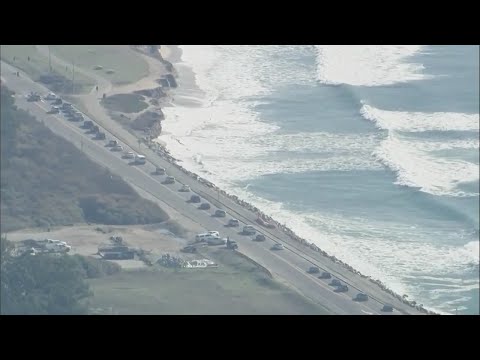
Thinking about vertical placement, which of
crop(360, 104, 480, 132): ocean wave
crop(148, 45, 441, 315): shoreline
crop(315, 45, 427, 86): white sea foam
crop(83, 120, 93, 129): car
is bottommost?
crop(148, 45, 441, 315): shoreline

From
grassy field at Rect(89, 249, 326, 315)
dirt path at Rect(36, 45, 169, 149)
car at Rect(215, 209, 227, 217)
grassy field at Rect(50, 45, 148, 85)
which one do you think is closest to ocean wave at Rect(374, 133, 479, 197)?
car at Rect(215, 209, 227, 217)

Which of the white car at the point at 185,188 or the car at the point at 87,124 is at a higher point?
the car at the point at 87,124

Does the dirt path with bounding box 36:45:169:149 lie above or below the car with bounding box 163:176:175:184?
above

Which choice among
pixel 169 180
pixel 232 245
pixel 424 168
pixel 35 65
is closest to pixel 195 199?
pixel 169 180

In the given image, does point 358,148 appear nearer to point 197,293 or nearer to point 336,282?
point 336,282

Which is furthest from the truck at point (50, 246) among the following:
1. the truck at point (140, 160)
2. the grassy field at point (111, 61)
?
the grassy field at point (111, 61)

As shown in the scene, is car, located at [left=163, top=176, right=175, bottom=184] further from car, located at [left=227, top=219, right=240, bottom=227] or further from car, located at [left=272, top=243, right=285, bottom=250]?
car, located at [left=272, top=243, right=285, bottom=250]

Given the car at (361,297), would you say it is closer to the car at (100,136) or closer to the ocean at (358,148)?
the ocean at (358,148)
